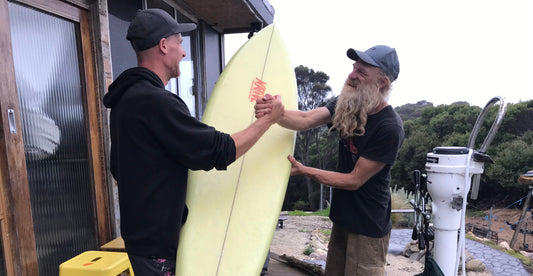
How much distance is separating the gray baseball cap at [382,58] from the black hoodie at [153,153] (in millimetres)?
949

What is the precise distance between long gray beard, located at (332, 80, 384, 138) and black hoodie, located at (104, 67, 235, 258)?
77 cm

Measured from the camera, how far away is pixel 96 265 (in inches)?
72.2

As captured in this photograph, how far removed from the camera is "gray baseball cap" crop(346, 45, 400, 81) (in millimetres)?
1623

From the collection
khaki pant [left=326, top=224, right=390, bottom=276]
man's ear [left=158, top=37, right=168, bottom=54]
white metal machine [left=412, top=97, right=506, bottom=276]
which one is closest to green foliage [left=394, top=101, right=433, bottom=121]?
white metal machine [left=412, top=97, right=506, bottom=276]

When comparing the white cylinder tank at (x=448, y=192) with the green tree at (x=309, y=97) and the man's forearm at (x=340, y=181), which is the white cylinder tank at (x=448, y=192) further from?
the green tree at (x=309, y=97)

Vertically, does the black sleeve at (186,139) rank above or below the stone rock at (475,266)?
above

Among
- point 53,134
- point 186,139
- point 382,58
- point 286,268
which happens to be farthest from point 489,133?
point 53,134

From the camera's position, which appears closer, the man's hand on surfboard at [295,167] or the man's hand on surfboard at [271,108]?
the man's hand on surfboard at [271,108]

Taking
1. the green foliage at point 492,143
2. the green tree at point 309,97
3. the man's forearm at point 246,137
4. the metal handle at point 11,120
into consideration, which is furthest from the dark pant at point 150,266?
the green tree at point 309,97

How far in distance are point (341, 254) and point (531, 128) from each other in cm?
2135

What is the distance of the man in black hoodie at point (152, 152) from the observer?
1.04 metres

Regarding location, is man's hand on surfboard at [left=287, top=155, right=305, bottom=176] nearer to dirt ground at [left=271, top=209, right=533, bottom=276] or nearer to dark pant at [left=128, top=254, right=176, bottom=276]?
dark pant at [left=128, top=254, right=176, bottom=276]

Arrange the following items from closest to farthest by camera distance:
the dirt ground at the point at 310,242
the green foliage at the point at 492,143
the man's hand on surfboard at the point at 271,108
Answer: the man's hand on surfboard at the point at 271,108
the dirt ground at the point at 310,242
the green foliage at the point at 492,143

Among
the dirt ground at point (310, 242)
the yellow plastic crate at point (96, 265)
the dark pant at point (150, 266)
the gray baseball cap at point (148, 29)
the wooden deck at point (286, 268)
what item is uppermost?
the gray baseball cap at point (148, 29)
